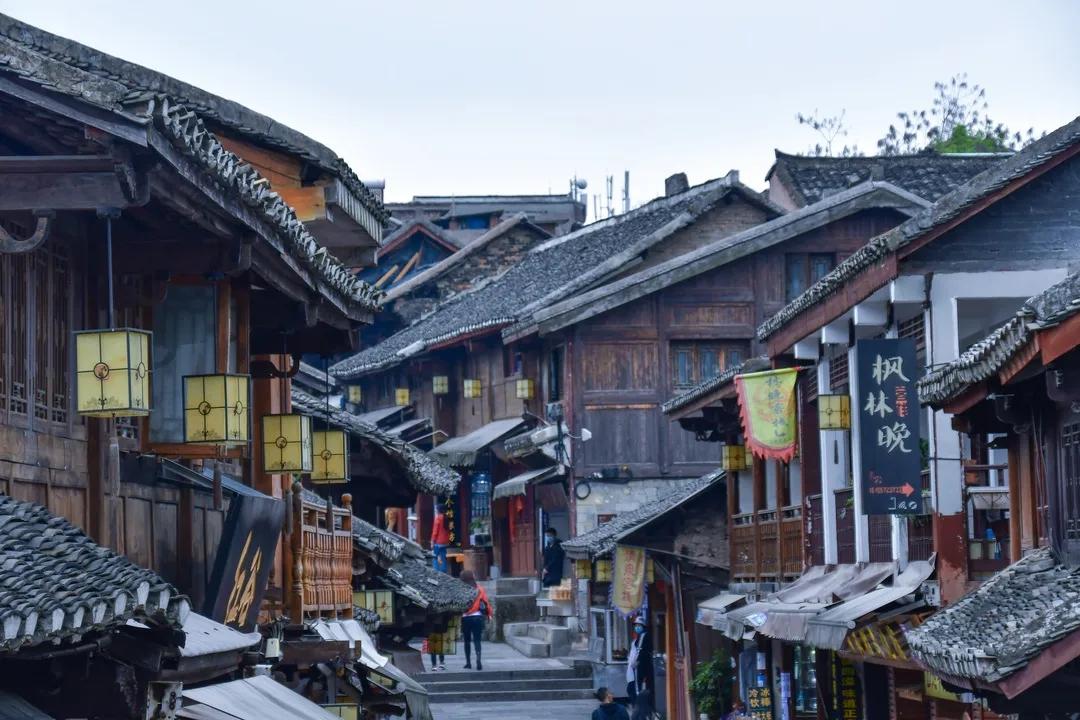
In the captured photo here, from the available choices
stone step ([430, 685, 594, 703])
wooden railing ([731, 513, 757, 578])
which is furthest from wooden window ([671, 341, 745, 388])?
wooden railing ([731, 513, 757, 578])

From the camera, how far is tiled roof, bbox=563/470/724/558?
1293 inches

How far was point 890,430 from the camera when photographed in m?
20.7

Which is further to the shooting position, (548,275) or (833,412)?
(548,275)

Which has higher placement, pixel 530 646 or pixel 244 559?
pixel 244 559

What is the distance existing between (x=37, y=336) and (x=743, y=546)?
2006 cm

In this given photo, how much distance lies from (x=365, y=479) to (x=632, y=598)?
244 inches

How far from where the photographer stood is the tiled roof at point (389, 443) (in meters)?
24.8

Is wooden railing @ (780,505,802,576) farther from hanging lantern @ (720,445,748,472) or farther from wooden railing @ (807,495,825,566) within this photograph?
hanging lantern @ (720,445,748,472)

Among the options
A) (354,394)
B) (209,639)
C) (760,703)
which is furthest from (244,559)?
(354,394)

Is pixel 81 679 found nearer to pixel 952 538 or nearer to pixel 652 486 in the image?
pixel 952 538

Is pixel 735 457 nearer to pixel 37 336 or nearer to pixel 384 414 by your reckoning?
pixel 37 336

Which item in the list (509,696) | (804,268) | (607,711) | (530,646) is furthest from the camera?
(530,646)

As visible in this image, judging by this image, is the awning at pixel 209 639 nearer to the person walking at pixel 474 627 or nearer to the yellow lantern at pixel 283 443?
the yellow lantern at pixel 283 443

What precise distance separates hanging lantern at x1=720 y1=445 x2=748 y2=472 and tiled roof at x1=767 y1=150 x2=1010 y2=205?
1220 centimetres
